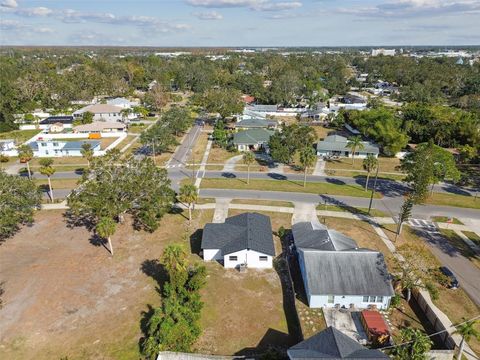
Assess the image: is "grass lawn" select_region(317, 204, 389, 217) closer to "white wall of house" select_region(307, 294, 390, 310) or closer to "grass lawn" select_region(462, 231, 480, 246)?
"grass lawn" select_region(462, 231, 480, 246)

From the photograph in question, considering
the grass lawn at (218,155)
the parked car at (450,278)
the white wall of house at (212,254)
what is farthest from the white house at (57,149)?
the parked car at (450,278)

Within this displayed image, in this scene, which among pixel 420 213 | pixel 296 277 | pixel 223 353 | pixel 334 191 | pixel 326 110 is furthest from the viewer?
pixel 326 110

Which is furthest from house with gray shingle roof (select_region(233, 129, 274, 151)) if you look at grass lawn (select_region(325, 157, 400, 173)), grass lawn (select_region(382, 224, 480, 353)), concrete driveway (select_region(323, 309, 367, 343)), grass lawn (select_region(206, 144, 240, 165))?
concrete driveway (select_region(323, 309, 367, 343))

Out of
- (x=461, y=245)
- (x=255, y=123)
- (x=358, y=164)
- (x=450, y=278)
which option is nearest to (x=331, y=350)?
(x=450, y=278)

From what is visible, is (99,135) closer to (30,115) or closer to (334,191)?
(30,115)

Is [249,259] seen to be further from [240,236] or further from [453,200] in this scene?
[453,200]

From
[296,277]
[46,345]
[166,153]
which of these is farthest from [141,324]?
[166,153]
